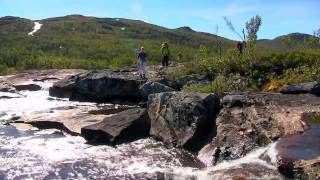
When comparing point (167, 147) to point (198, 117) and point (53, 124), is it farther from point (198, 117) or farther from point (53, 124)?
point (53, 124)

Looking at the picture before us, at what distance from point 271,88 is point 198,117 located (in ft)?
30.7

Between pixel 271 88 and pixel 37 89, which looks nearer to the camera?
pixel 271 88

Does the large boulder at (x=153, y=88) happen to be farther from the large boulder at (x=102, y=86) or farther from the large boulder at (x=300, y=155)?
the large boulder at (x=300, y=155)

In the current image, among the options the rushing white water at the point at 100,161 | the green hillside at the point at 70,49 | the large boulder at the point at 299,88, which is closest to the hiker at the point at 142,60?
the rushing white water at the point at 100,161

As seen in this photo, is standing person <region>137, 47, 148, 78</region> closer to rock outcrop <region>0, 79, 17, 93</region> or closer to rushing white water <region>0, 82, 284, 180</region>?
rushing white water <region>0, 82, 284, 180</region>

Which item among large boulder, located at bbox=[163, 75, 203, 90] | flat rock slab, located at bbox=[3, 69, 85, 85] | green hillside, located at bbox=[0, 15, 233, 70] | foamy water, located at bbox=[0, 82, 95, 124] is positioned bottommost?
foamy water, located at bbox=[0, 82, 95, 124]

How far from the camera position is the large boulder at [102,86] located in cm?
4103

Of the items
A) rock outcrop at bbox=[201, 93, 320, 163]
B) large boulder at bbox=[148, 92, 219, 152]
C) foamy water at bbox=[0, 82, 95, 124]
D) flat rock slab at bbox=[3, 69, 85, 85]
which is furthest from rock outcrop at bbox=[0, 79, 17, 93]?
rock outcrop at bbox=[201, 93, 320, 163]

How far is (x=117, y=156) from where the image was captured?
23.5m

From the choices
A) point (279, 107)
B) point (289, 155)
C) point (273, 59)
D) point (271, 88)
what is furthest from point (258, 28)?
point (289, 155)

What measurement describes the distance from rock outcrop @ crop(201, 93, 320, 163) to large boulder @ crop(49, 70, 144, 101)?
15830mm

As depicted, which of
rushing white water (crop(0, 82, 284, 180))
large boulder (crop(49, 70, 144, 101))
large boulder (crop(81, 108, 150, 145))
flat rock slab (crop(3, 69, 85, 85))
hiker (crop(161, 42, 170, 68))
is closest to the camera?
rushing white water (crop(0, 82, 284, 180))

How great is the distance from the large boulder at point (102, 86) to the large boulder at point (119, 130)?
12.4 meters

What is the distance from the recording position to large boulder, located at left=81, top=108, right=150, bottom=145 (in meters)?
26.6
